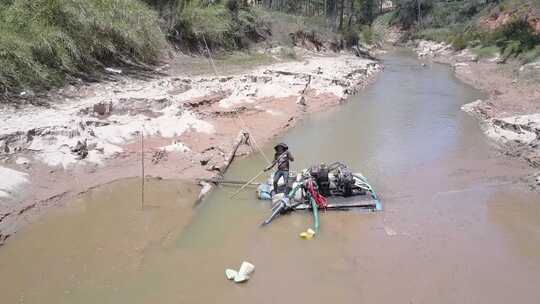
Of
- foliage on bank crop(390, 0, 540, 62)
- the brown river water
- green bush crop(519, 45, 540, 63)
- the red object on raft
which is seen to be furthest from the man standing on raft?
foliage on bank crop(390, 0, 540, 62)

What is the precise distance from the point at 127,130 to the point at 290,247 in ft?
20.6

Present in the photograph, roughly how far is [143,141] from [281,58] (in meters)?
18.3

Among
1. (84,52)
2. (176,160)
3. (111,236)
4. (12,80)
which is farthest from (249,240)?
(84,52)

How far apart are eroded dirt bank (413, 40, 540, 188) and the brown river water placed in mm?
1608

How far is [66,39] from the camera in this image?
14.7 metres

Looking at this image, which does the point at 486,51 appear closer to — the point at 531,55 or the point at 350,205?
the point at 531,55

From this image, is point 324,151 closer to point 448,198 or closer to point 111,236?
point 448,198

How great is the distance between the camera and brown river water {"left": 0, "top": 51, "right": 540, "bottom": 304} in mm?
6691

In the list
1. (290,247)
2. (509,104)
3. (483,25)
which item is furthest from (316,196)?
(483,25)

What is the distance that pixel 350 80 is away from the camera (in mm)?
24234

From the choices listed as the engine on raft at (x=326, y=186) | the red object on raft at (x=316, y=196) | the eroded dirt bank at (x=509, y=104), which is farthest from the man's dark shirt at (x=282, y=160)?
the eroded dirt bank at (x=509, y=104)

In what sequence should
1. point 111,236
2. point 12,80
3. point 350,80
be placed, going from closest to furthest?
point 111,236
point 12,80
point 350,80

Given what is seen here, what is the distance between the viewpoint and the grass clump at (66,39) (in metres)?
12.7

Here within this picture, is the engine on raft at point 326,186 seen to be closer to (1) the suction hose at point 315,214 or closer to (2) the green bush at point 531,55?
(1) the suction hose at point 315,214
